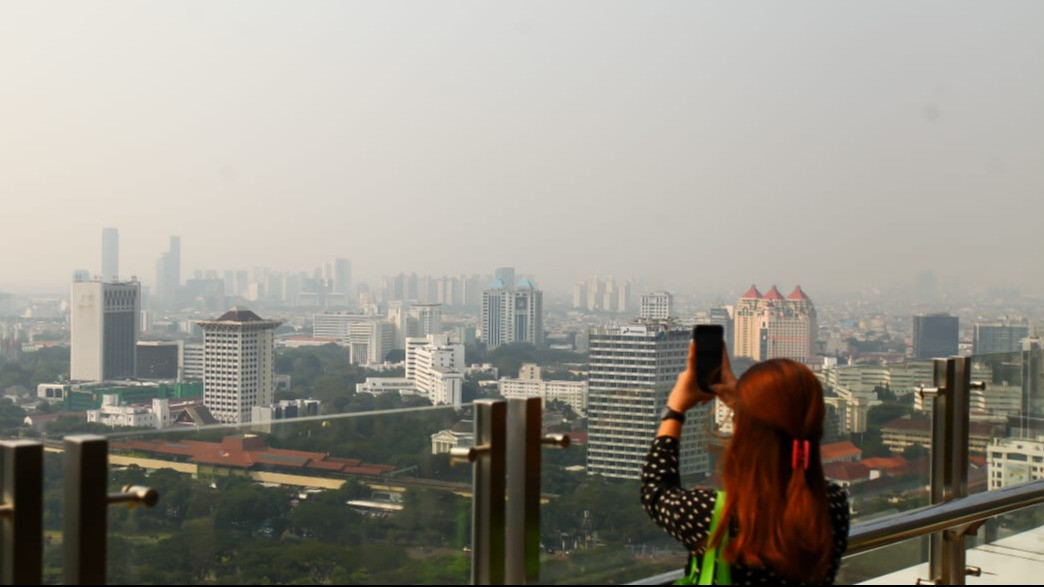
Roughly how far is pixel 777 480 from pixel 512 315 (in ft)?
108

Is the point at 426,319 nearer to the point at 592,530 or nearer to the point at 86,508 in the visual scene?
the point at 592,530

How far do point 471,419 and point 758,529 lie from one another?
0.68 meters

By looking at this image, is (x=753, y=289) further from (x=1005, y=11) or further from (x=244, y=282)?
(x=244, y=282)

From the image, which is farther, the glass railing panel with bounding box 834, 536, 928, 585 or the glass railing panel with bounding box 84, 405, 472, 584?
the glass railing panel with bounding box 834, 536, 928, 585

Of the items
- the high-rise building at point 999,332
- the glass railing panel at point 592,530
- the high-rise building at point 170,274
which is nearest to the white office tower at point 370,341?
the high-rise building at point 170,274

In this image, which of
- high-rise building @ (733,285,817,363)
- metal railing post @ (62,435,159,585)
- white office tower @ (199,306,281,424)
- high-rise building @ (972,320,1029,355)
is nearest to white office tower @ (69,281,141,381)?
white office tower @ (199,306,281,424)

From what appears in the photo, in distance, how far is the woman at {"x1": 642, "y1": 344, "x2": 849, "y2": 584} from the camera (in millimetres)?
1688

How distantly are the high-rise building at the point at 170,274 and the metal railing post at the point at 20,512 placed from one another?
41.6 m

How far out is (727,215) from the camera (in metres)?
41.0

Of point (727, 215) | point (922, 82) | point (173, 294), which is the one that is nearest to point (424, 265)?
point (173, 294)

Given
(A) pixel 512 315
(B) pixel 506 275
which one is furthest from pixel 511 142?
(A) pixel 512 315

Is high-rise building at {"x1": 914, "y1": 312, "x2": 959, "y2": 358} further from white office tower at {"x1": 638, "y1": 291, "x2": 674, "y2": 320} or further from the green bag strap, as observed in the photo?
the green bag strap

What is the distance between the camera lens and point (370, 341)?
35875 millimetres

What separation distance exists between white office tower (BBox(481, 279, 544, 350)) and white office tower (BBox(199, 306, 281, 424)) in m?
7.00
